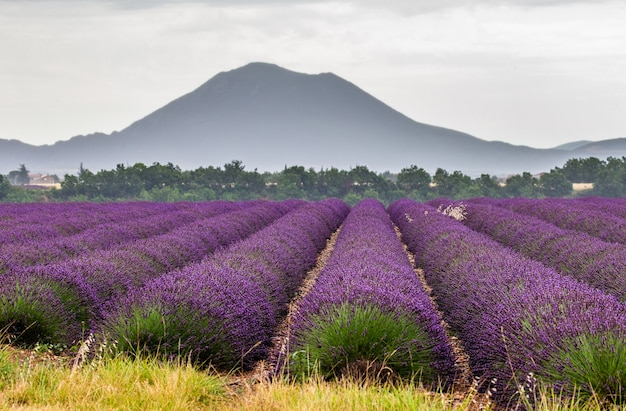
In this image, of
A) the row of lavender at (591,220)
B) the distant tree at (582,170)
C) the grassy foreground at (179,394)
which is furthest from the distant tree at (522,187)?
the grassy foreground at (179,394)

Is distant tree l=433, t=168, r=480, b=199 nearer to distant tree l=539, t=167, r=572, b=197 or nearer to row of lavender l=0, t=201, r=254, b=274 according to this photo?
distant tree l=539, t=167, r=572, b=197

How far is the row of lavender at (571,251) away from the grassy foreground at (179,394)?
4.27m

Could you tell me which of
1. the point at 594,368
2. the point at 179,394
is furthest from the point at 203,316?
the point at 594,368

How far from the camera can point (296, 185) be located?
74875 mm

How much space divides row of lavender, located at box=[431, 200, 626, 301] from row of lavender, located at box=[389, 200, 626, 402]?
3.94 feet

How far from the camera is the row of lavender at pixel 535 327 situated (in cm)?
445

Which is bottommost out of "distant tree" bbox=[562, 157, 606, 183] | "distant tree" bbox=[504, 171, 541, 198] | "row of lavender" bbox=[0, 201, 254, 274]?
"distant tree" bbox=[504, 171, 541, 198]

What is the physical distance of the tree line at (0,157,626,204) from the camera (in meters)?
69.2

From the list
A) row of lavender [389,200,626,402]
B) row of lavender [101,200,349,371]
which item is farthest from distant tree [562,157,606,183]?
row of lavender [101,200,349,371]

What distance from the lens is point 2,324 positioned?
22.9 ft

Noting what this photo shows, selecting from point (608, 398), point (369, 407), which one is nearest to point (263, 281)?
point (369, 407)

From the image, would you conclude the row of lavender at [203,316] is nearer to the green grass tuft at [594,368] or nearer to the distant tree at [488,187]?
the green grass tuft at [594,368]

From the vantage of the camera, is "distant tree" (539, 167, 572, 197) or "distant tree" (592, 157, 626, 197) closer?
"distant tree" (592, 157, 626, 197)

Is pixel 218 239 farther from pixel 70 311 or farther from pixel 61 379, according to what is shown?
pixel 61 379
